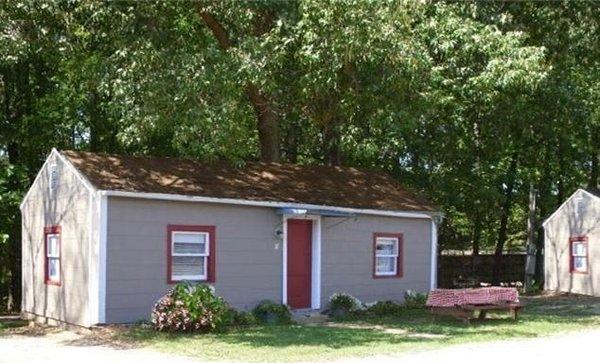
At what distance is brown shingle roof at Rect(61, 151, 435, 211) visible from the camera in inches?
684

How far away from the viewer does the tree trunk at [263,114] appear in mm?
20812

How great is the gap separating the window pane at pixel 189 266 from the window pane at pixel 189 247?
128 millimetres

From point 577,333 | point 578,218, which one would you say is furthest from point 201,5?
point 578,218

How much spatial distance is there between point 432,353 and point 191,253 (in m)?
6.54

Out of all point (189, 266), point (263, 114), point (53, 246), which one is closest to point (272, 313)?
point (189, 266)

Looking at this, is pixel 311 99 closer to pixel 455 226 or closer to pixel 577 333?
pixel 577 333

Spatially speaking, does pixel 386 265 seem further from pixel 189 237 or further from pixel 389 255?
pixel 189 237

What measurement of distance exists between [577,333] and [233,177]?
8.33 meters

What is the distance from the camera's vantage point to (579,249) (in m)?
28.6

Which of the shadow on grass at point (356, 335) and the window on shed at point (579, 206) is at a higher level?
the window on shed at point (579, 206)

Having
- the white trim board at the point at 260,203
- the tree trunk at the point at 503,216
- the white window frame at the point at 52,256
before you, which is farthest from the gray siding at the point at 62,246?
the tree trunk at the point at 503,216

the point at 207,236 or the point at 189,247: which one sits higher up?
the point at 207,236

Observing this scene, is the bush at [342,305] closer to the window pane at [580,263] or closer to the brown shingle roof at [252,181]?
the brown shingle roof at [252,181]

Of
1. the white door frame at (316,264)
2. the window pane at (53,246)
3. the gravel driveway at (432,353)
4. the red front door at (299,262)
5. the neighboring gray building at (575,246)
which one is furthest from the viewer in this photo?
the neighboring gray building at (575,246)
